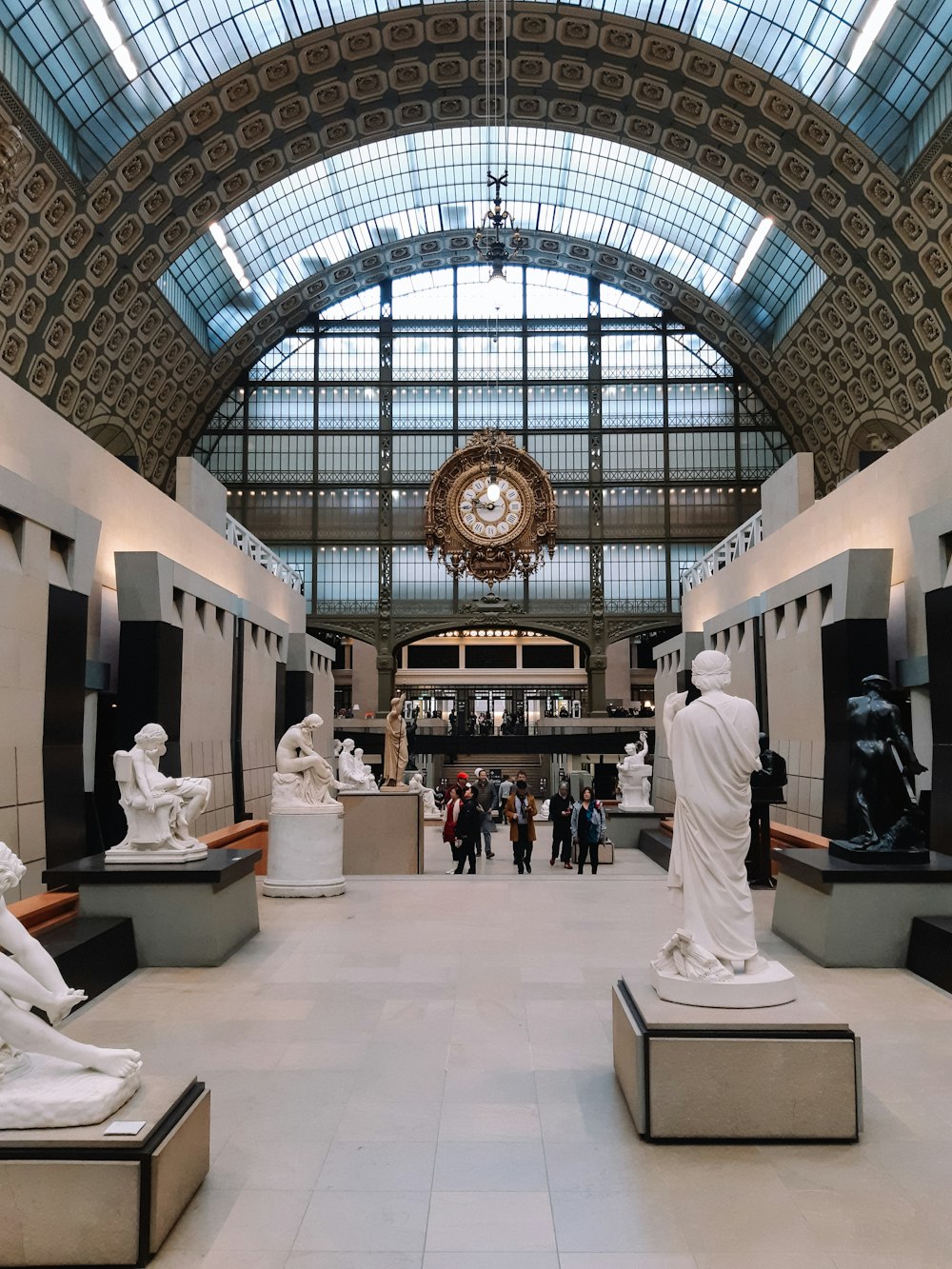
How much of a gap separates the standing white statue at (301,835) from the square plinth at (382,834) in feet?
16.1

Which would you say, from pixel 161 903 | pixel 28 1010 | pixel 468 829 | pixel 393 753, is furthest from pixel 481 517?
pixel 28 1010

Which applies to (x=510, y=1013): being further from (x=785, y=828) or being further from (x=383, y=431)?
(x=383, y=431)

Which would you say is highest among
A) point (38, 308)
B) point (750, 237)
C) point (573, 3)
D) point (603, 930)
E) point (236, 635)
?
point (573, 3)

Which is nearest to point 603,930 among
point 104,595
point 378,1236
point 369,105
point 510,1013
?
point 510,1013

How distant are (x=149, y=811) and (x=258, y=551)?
19.2 metres

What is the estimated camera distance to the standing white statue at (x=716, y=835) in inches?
217

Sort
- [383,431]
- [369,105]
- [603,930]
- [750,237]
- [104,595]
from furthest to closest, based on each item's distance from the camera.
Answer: [383,431] → [750,237] → [369,105] → [104,595] → [603,930]

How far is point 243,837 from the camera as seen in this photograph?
53.6 feet

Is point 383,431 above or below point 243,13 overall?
below

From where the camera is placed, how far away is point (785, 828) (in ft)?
48.9

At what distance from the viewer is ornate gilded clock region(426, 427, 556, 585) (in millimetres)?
31875

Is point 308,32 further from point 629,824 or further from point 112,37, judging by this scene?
point 629,824

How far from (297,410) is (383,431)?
400 centimetres

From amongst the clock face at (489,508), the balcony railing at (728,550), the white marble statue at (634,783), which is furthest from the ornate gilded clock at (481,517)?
the white marble statue at (634,783)
